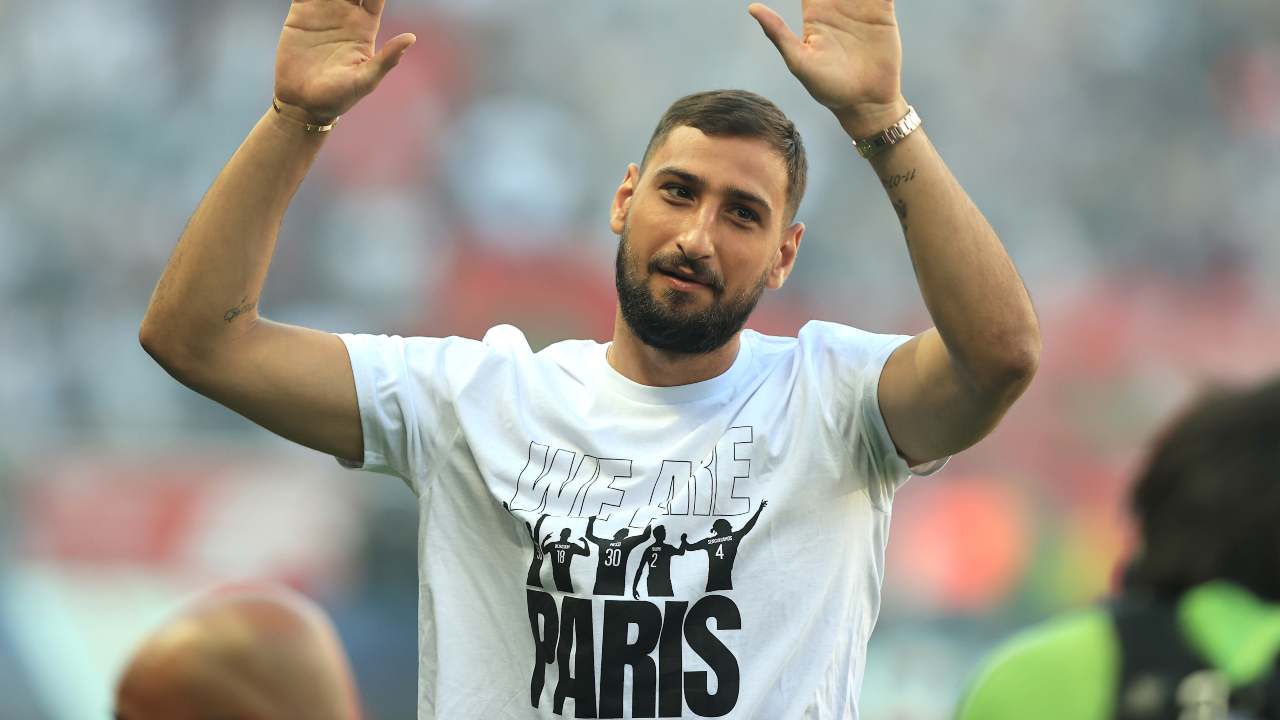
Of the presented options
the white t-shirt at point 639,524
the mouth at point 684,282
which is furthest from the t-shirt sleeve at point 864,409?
the mouth at point 684,282

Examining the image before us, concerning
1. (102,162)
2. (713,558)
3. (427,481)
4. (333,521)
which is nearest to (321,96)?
(427,481)

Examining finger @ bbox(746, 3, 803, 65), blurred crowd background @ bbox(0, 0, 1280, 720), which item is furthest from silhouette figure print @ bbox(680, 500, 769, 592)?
blurred crowd background @ bbox(0, 0, 1280, 720)

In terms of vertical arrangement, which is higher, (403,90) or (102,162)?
(403,90)

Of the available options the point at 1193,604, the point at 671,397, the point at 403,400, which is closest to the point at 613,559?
the point at 671,397

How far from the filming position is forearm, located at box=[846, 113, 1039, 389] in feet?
7.38

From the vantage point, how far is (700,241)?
256cm

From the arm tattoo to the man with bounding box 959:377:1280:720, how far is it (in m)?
1.52

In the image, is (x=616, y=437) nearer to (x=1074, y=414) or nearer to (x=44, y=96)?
(x=1074, y=414)

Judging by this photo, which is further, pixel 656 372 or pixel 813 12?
pixel 656 372

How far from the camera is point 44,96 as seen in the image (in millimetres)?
10812

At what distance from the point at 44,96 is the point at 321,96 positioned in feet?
30.8

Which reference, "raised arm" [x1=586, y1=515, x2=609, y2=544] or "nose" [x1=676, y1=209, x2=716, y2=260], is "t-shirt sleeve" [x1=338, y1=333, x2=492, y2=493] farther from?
"nose" [x1=676, y1=209, x2=716, y2=260]

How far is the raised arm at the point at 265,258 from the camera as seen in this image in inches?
96.0

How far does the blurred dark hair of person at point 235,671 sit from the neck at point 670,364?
3.06 feet
